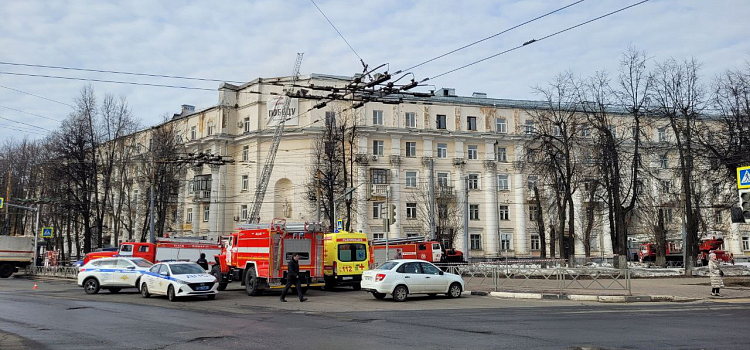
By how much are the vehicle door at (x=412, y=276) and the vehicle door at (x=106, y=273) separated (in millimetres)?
12782

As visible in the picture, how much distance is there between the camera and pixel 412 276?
71.0 feet

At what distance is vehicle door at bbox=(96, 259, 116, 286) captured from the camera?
Result: 25656mm

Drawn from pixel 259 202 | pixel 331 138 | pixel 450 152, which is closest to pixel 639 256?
pixel 450 152

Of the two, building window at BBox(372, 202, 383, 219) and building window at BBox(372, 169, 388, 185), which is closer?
building window at BBox(372, 169, 388, 185)

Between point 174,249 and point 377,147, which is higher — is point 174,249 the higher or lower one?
the lower one

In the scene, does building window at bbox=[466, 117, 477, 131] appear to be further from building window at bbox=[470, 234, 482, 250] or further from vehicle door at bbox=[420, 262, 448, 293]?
vehicle door at bbox=[420, 262, 448, 293]

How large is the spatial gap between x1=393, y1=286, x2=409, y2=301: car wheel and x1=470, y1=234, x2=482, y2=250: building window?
39306mm

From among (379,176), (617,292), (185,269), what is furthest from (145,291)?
(379,176)

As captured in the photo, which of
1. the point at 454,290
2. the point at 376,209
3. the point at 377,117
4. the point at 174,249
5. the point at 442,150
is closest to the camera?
the point at 454,290

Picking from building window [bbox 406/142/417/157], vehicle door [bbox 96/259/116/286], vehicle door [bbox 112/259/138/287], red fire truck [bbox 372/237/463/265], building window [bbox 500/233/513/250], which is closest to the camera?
vehicle door [bbox 112/259/138/287]

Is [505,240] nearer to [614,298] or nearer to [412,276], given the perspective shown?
[614,298]

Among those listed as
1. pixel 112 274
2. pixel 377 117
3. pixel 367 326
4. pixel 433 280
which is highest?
pixel 377 117

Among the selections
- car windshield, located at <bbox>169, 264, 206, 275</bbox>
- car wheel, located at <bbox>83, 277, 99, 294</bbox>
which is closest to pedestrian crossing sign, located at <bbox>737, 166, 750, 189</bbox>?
car windshield, located at <bbox>169, 264, 206, 275</bbox>

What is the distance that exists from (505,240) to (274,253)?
133 ft
